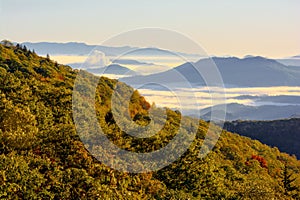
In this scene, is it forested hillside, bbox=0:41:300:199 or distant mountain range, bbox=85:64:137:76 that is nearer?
forested hillside, bbox=0:41:300:199

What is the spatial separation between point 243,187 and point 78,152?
96.3 feet

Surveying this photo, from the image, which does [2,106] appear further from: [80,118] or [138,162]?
[138,162]

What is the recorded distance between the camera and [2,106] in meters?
78.4

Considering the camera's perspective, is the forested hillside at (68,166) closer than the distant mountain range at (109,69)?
Yes

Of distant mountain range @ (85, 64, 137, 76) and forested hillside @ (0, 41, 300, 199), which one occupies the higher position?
distant mountain range @ (85, 64, 137, 76)

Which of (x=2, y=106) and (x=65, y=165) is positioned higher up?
(x=2, y=106)

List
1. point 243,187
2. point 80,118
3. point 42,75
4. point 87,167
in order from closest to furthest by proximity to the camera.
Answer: point 87,167, point 243,187, point 80,118, point 42,75

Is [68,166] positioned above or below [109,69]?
below

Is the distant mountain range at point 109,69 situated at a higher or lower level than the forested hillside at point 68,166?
higher

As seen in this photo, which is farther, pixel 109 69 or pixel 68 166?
pixel 109 69

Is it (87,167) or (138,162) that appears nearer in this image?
(87,167)

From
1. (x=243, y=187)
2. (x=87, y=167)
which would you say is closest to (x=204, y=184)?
(x=243, y=187)

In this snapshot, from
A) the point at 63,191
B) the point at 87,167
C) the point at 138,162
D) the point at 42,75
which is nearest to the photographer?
the point at 63,191

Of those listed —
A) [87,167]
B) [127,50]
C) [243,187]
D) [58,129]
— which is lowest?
[243,187]
